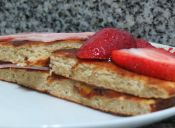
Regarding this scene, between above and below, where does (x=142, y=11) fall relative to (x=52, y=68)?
above

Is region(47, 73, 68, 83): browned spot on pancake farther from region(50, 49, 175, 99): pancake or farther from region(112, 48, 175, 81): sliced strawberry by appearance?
region(112, 48, 175, 81): sliced strawberry

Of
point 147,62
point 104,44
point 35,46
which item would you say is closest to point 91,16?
point 35,46

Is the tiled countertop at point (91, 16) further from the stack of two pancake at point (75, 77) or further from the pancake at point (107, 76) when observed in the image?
the pancake at point (107, 76)

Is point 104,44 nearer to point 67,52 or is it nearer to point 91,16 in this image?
point 67,52

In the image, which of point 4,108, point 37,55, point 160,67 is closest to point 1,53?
point 37,55

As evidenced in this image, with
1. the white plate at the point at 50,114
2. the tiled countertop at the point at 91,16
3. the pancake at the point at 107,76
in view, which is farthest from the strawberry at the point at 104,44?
the tiled countertop at the point at 91,16

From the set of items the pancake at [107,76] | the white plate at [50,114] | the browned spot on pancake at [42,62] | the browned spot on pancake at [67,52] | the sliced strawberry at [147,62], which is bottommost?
the white plate at [50,114]

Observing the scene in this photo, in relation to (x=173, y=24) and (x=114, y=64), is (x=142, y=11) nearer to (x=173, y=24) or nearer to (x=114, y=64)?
(x=173, y=24)
